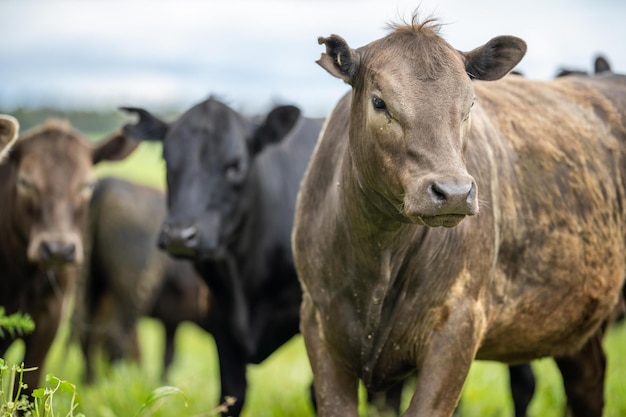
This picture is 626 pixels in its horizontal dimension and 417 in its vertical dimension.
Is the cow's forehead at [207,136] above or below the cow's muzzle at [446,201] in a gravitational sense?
below

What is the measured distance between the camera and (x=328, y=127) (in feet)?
17.5

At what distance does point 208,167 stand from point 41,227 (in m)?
1.32

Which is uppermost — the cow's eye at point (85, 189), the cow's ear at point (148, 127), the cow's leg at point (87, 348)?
the cow's ear at point (148, 127)

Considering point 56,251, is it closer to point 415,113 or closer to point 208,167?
point 208,167

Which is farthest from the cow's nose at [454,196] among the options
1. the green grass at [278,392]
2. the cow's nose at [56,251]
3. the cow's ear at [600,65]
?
the cow's ear at [600,65]

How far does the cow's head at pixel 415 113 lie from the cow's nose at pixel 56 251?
10.8 feet

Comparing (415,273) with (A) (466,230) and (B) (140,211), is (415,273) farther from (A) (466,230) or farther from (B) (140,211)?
(B) (140,211)

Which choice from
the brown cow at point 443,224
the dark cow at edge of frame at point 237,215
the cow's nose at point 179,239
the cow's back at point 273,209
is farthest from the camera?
the cow's back at point 273,209

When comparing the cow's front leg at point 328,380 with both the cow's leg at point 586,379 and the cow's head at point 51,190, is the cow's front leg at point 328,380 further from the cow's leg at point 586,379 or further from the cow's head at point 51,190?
the cow's head at point 51,190

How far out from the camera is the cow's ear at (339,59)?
14.9ft

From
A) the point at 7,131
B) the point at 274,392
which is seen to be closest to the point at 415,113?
the point at 7,131

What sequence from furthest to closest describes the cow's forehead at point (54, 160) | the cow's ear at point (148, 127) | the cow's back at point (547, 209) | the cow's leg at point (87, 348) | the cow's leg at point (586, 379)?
the cow's leg at point (87, 348), the cow's forehead at point (54, 160), the cow's ear at point (148, 127), the cow's leg at point (586, 379), the cow's back at point (547, 209)

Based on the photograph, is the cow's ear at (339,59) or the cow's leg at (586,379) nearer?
the cow's ear at (339,59)

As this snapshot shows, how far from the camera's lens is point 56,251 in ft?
23.9
